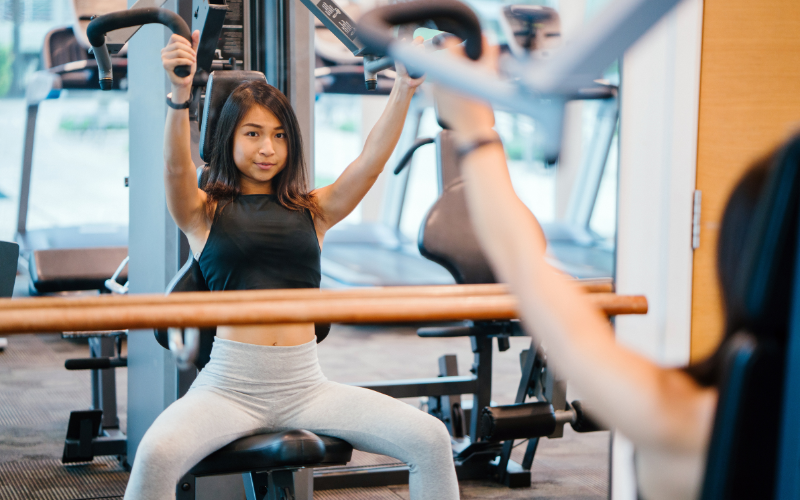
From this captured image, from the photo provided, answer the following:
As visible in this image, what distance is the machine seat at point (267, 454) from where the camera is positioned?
1.60 metres

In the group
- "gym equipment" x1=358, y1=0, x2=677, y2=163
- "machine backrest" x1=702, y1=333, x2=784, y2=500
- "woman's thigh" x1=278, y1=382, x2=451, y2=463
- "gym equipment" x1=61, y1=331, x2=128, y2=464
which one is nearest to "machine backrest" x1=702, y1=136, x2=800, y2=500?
"machine backrest" x1=702, y1=333, x2=784, y2=500

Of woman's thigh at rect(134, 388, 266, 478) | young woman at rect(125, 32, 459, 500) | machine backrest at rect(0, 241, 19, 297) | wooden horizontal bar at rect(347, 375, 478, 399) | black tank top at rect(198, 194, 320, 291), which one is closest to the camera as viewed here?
woman's thigh at rect(134, 388, 266, 478)

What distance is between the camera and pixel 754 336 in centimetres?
59

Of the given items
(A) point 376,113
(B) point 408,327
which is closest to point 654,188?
(B) point 408,327

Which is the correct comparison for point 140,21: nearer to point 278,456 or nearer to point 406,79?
point 406,79

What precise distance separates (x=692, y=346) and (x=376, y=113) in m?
5.25

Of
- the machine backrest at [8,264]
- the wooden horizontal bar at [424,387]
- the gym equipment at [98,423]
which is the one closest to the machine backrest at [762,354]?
the machine backrest at [8,264]

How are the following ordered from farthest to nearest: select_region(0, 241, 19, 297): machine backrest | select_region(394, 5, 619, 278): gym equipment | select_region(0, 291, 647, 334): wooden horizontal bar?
select_region(394, 5, 619, 278): gym equipment → select_region(0, 241, 19, 297): machine backrest → select_region(0, 291, 647, 334): wooden horizontal bar

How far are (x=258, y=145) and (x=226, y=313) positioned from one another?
2.87ft

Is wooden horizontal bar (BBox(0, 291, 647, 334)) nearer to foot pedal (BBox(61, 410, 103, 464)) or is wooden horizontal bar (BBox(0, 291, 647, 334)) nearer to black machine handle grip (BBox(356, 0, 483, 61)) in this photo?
black machine handle grip (BBox(356, 0, 483, 61))

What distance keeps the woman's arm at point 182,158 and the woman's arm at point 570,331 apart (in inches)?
47.8

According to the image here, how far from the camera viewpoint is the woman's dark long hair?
1944mm

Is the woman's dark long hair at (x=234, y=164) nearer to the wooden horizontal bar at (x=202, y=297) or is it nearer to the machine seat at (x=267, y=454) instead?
the machine seat at (x=267, y=454)

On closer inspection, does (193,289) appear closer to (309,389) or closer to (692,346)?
(309,389)
